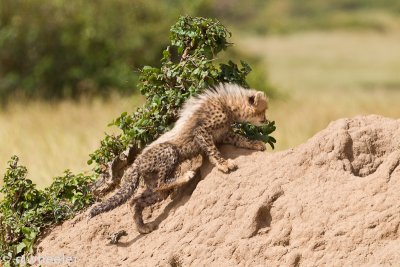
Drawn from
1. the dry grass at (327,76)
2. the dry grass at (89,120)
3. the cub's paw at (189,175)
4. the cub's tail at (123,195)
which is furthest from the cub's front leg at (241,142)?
the dry grass at (327,76)

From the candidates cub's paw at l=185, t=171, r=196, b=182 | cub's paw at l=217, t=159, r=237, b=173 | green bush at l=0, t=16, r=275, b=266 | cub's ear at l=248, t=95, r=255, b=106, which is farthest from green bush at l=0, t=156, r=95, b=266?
cub's ear at l=248, t=95, r=255, b=106

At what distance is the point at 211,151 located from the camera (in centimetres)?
612

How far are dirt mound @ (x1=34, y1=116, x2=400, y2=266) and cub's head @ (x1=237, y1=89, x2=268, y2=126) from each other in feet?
1.13

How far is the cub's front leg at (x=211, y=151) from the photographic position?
6.04m

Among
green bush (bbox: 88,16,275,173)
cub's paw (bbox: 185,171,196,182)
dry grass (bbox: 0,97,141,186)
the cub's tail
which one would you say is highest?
dry grass (bbox: 0,97,141,186)

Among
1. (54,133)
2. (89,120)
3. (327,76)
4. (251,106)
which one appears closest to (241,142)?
(251,106)

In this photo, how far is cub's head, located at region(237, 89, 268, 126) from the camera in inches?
258

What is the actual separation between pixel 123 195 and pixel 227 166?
735 millimetres

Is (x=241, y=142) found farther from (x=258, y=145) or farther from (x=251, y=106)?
(x=251, y=106)

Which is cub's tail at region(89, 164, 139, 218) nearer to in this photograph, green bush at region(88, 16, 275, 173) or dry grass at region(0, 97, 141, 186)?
green bush at region(88, 16, 275, 173)

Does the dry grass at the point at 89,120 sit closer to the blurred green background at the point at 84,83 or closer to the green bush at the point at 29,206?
the blurred green background at the point at 84,83

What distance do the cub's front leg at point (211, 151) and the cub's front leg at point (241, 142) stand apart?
213mm

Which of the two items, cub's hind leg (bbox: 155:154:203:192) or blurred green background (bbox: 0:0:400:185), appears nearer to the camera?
cub's hind leg (bbox: 155:154:203:192)

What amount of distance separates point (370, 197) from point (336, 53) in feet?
94.6
